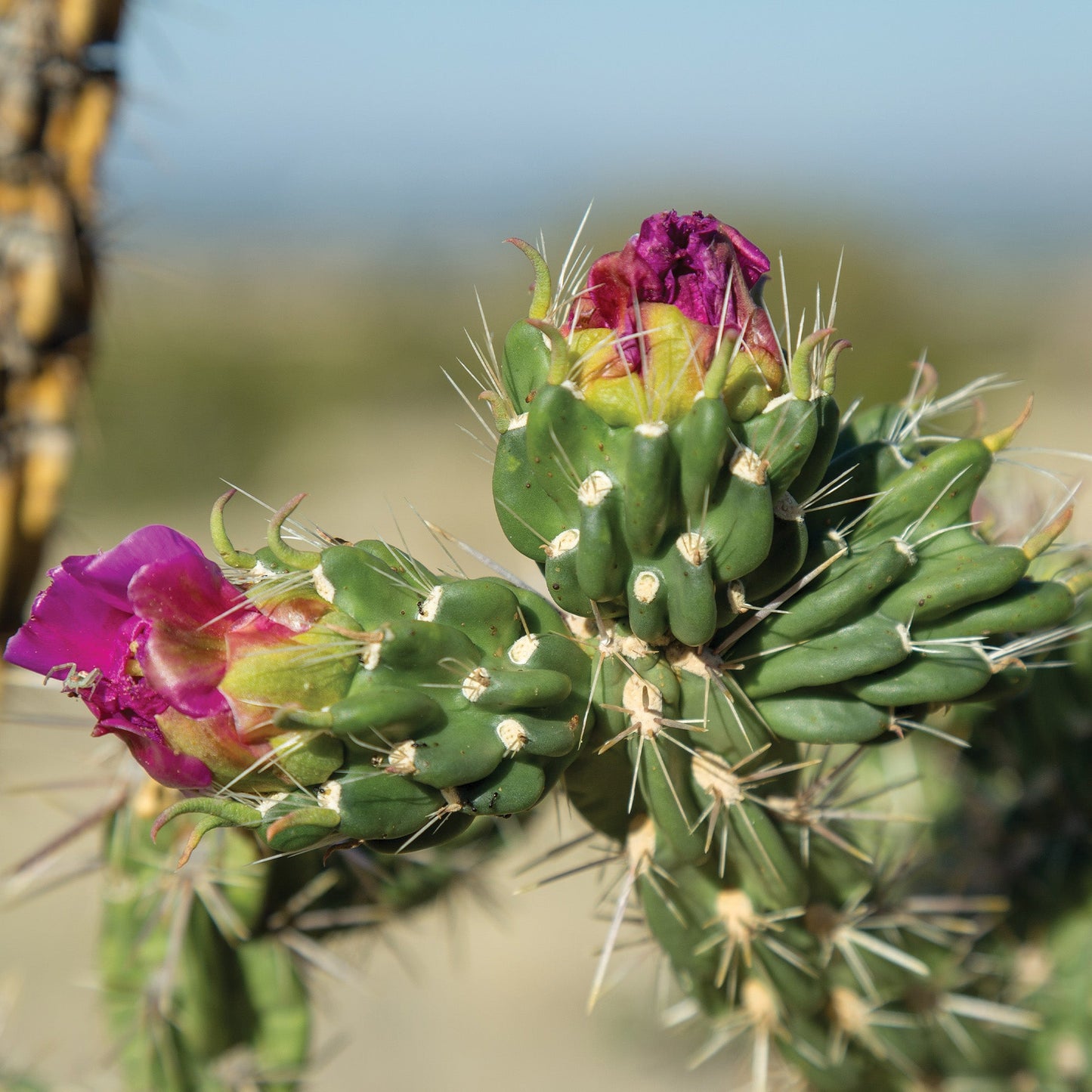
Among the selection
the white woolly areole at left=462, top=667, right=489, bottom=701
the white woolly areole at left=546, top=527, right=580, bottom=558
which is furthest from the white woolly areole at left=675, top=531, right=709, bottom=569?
the white woolly areole at left=462, top=667, right=489, bottom=701

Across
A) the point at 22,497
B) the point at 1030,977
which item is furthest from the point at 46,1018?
the point at 1030,977

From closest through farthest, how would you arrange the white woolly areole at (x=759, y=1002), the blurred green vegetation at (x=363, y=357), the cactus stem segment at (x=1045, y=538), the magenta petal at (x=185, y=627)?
the magenta petal at (x=185, y=627)
the cactus stem segment at (x=1045, y=538)
the white woolly areole at (x=759, y=1002)
the blurred green vegetation at (x=363, y=357)

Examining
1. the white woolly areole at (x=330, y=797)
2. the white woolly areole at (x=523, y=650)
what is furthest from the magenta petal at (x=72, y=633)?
the white woolly areole at (x=523, y=650)

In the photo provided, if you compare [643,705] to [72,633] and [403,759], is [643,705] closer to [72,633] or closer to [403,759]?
[403,759]

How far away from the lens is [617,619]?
1.29 meters

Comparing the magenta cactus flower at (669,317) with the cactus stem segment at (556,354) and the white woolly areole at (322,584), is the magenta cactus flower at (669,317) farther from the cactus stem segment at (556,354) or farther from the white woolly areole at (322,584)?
the white woolly areole at (322,584)

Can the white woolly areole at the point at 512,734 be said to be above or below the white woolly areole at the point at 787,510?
below

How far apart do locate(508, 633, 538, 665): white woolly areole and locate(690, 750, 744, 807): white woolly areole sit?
0.91 feet

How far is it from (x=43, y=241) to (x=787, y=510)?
1.99 meters

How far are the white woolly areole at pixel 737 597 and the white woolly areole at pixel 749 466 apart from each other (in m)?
0.16

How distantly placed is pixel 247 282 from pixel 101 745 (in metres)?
19.8

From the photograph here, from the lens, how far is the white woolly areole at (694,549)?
3.70 feet

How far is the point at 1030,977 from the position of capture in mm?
2148

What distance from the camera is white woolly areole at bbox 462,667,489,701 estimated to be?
1128 millimetres
